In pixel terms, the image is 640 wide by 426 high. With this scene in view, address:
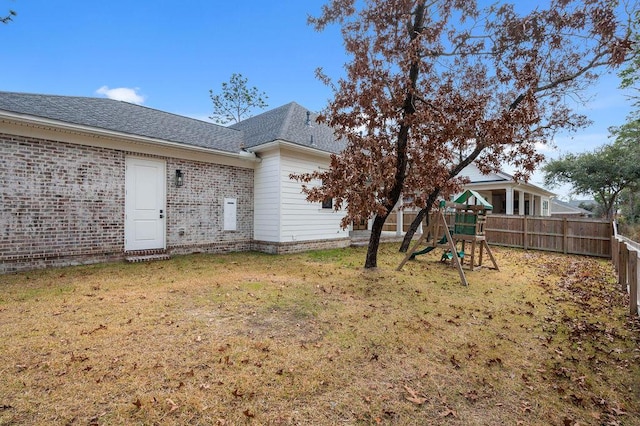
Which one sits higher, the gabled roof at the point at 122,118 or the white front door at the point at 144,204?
the gabled roof at the point at 122,118

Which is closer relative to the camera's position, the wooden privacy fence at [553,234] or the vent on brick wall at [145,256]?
the vent on brick wall at [145,256]

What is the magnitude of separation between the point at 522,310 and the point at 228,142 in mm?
9582

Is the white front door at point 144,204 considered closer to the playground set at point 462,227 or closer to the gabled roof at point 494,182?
the playground set at point 462,227

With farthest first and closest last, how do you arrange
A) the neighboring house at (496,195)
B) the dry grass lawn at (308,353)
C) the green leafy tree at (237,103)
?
the green leafy tree at (237,103)
the neighboring house at (496,195)
the dry grass lawn at (308,353)

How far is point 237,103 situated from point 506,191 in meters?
22.9

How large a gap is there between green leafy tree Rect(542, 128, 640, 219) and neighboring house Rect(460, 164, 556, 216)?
256 centimetres

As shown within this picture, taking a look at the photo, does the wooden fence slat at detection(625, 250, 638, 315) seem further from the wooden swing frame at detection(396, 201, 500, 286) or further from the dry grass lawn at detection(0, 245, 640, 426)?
the wooden swing frame at detection(396, 201, 500, 286)

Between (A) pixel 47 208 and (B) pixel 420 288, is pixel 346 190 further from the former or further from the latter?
(A) pixel 47 208

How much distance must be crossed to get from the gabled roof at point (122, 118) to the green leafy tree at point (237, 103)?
58.3 ft

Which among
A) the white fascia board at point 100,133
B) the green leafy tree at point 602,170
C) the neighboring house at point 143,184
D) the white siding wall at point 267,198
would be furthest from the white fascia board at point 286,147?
the green leafy tree at point 602,170

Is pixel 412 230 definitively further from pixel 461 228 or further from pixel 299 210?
pixel 299 210

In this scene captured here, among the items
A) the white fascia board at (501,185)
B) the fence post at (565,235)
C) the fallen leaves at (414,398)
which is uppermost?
the white fascia board at (501,185)

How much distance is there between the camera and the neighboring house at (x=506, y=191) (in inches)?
685

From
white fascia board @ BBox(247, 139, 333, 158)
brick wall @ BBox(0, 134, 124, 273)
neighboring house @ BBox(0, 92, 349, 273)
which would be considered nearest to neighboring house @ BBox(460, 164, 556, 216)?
white fascia board @ BBox(247, 139, 333, 158)
